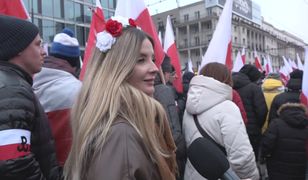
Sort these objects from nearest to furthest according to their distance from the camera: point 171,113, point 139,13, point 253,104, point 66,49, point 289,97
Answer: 1. point 66,49
2. point 171,113
3. point 139,13
4. point 289,97
5. point 253,104

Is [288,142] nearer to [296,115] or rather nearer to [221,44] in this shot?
[296,115]

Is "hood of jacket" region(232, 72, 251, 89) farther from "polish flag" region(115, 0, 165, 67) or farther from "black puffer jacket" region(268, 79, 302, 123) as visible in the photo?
"polish flag" region(115, 0, 165, 67)

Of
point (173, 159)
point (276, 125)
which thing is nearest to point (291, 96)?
point (276, 125)

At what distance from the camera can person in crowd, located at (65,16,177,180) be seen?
145cm

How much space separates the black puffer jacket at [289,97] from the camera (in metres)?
5.20

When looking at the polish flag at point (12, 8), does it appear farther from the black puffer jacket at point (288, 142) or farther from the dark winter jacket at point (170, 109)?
the black puffer jacket at point (288, 142)

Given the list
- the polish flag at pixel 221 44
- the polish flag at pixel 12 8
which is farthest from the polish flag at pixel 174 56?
the polish flag at pixel 12 8

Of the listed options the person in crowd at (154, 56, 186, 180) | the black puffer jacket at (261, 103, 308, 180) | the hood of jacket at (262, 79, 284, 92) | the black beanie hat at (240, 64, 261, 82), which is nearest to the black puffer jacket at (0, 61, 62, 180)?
the person in crowd at (154, 56, 186, 180)

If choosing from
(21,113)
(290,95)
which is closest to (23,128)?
(21,113)

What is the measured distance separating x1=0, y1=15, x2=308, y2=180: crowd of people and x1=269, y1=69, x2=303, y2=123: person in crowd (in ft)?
6.72

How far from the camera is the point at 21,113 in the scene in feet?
6.08

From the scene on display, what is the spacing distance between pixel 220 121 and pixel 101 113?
69.9 inches

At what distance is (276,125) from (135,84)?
112 inches

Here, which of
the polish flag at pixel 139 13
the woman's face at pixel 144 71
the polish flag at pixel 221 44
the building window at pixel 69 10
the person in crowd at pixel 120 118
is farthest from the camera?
the building window at pixel 69 10
